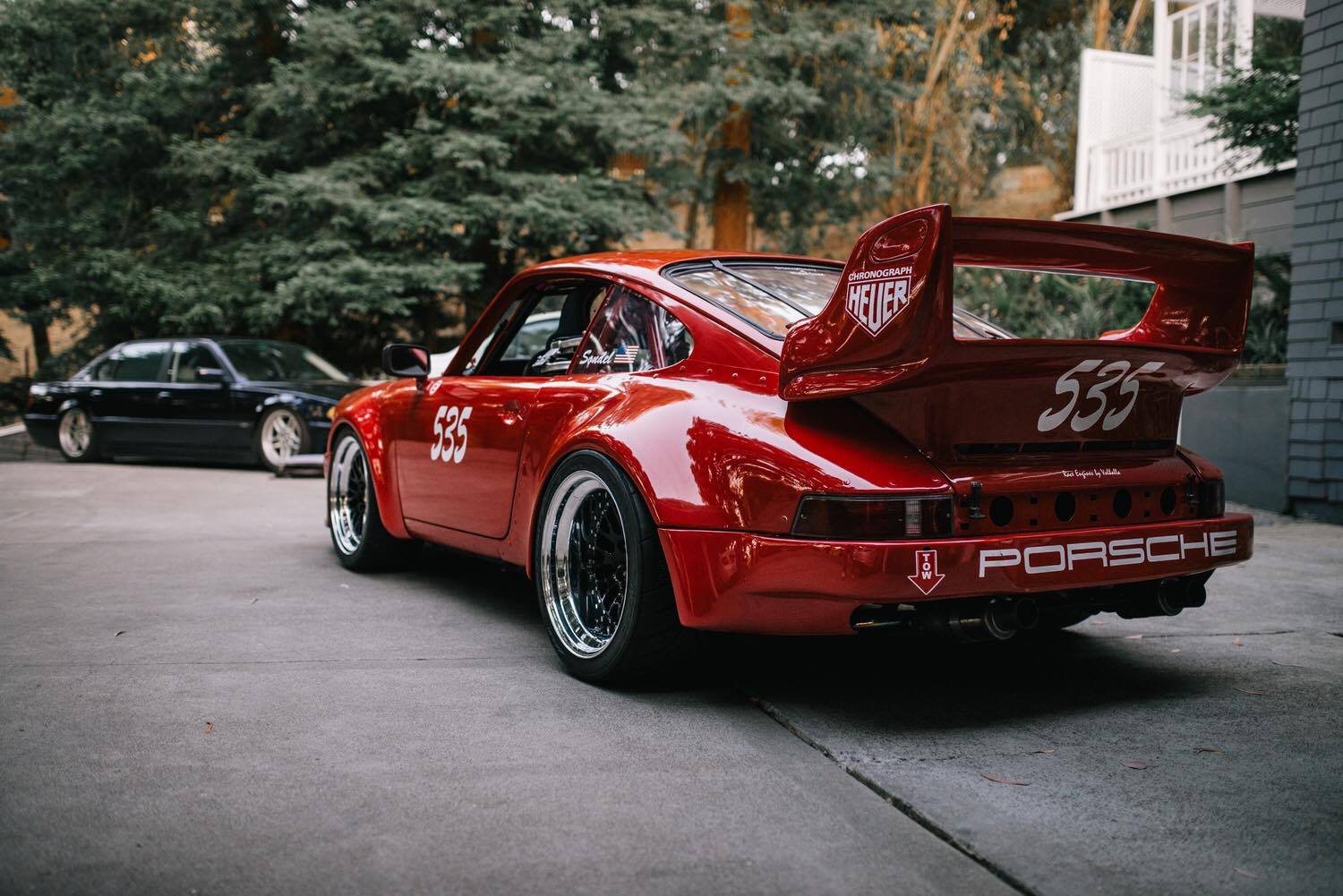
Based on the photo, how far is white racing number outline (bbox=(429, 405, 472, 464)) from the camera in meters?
4.70

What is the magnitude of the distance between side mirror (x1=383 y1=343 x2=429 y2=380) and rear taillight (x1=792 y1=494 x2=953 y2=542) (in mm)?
2713

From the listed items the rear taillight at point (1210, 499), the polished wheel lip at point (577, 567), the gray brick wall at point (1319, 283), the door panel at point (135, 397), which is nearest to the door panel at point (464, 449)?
the polished wheel lip at point (577, 567)

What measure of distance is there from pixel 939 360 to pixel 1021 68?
76.1 ft

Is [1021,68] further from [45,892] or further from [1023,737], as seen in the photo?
[45,892]

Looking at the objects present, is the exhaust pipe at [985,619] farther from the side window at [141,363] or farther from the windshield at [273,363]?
the side window at [141,363]

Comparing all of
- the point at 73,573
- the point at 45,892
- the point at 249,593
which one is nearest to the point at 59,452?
the point at 73,573

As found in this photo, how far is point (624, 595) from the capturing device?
359cm

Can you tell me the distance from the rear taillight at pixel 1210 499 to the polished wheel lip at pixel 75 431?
40.5 feet

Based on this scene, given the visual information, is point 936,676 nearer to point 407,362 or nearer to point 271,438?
point 407,362

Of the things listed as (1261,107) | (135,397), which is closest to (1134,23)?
(1261,107)

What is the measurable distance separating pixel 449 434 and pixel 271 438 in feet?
25.2

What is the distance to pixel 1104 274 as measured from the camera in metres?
3.57

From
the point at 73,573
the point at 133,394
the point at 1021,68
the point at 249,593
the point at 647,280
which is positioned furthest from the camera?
the point at 1021,68

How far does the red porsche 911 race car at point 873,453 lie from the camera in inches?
120
